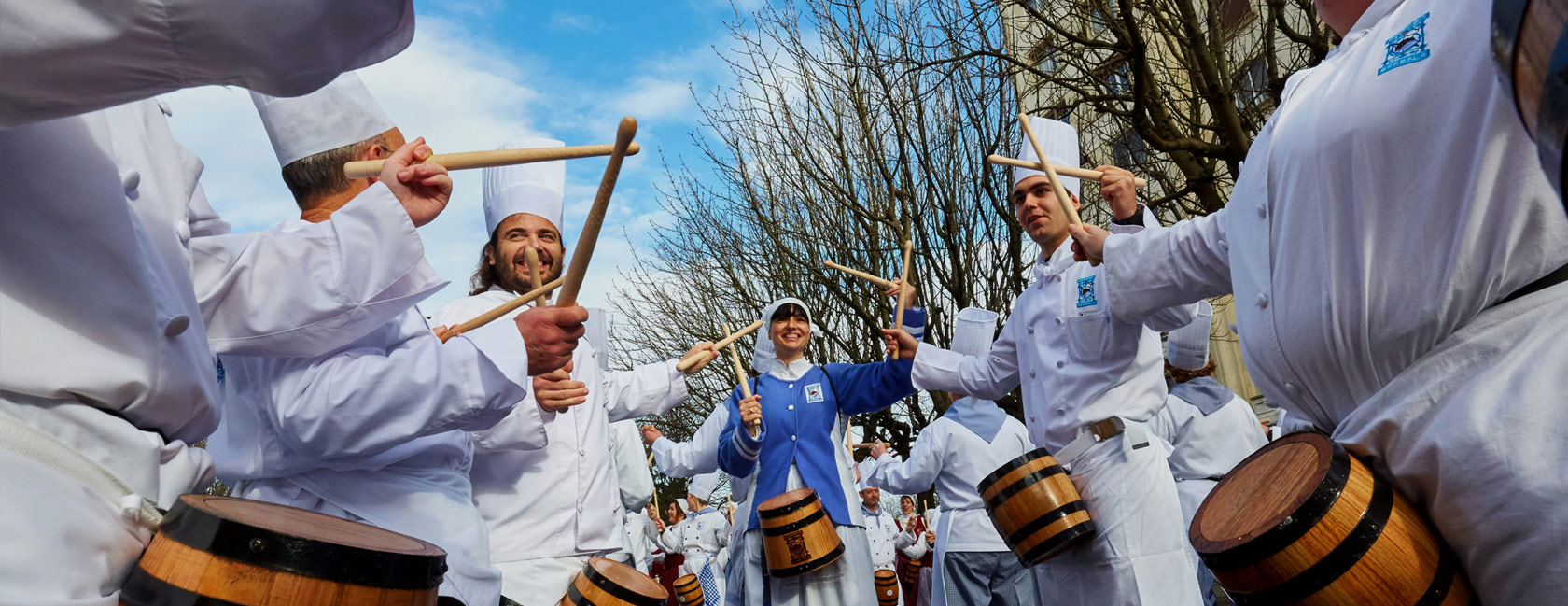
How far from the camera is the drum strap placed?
4.04 ft

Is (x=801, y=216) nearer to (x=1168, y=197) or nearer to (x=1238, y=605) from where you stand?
(x=1168, y=197)

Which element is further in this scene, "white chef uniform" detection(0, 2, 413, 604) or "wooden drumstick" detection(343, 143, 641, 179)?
"wooden drumstick" detection(343, 143, 641, 179)

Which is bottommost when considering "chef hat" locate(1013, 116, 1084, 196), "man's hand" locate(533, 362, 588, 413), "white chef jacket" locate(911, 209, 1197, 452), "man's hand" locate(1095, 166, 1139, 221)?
"white chef jacket" locate(911, 209, 1197, 452)

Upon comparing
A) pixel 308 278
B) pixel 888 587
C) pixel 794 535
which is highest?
pixel 308 278

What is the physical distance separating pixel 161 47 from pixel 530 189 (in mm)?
3084

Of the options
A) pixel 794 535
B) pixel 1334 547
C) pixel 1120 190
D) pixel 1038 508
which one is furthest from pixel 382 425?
pixel 794 535

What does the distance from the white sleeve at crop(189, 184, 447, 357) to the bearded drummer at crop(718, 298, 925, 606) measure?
415cm

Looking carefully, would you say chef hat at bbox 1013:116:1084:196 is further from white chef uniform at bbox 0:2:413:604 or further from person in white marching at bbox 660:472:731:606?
person in white marching at bbox 660:472:731:606

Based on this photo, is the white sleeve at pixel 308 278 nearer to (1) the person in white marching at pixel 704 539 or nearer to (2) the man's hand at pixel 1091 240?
(2) the man's hand at pixel 1091 240

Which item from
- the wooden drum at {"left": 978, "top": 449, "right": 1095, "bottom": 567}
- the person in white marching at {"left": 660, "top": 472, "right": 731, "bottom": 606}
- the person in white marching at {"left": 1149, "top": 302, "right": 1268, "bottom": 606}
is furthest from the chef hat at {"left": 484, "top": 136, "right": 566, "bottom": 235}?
the person in white marching at {"left": 660, "top": 472, "right": 731, "bottom": 606}

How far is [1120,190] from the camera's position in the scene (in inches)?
152

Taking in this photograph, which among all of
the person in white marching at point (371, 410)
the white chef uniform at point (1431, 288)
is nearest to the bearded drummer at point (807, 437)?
the person in white marching at point (371, 410)

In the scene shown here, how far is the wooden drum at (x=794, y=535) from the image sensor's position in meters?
5.49

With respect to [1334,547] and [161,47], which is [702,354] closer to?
[1334,547]
